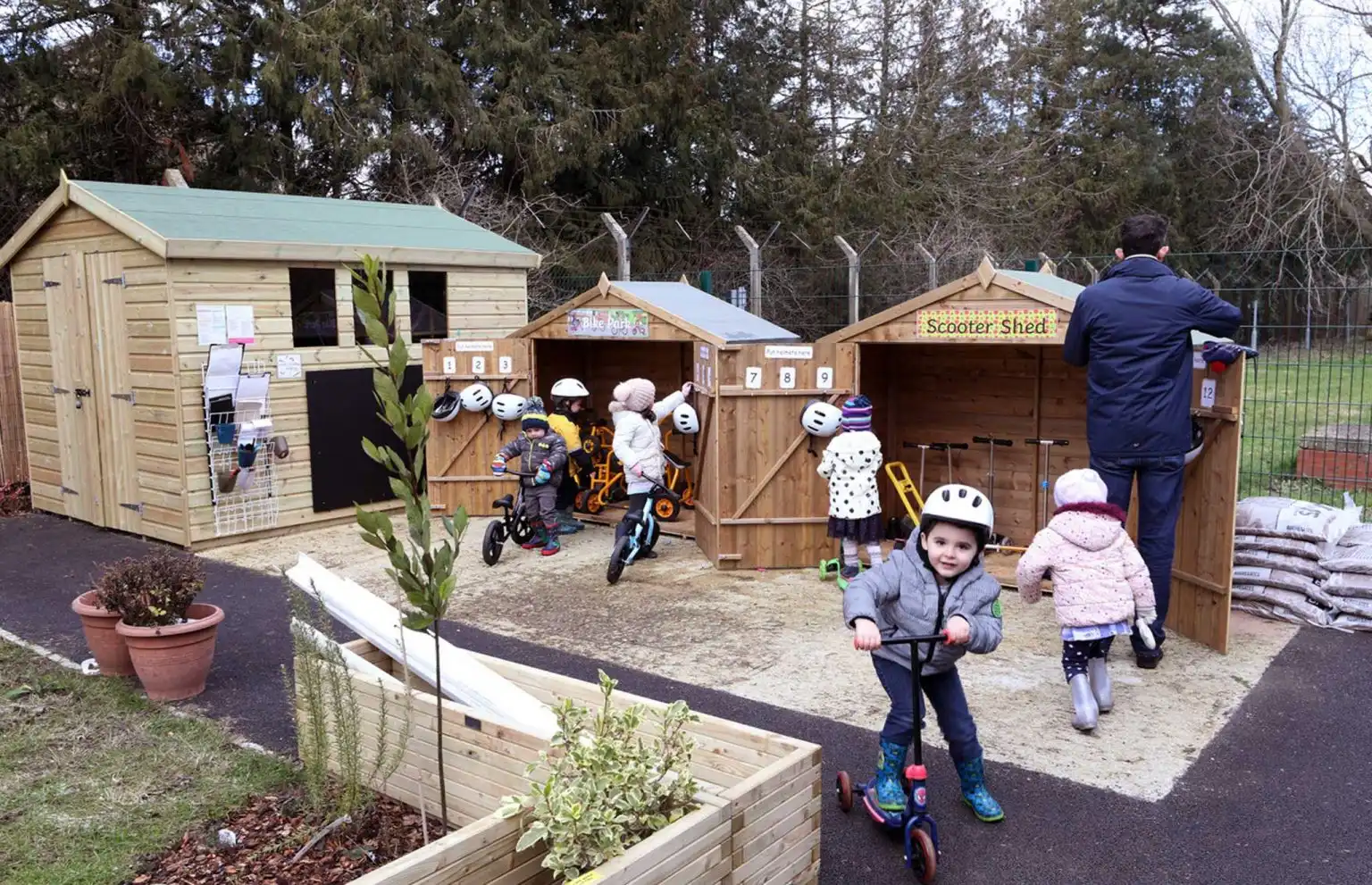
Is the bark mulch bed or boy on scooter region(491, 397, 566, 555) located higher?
boy on scooter region(491, 397, 566, 555)

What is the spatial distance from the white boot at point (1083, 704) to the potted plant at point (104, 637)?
4929mm

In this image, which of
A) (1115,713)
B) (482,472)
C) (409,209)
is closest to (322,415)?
(482,472)

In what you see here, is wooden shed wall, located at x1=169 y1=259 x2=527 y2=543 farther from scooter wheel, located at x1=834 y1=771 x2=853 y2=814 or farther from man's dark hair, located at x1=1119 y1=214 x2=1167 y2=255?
scooter wheel, located at x1=834 y1=771 x2=853 y2=814

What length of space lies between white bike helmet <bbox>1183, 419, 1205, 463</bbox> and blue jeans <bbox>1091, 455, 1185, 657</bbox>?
22cm

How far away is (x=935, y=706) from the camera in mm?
4246

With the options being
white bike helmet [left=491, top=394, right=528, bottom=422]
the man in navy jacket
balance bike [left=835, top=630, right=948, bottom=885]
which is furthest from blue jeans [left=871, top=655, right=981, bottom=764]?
white bike helmet [left=491, top=394, right=528, bottom=422]

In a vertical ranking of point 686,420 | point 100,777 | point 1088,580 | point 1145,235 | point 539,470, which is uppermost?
point 1145,235

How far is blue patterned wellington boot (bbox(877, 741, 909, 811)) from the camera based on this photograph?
4.18 m

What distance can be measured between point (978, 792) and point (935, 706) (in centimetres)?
40

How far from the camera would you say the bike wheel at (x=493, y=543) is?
8867 mm

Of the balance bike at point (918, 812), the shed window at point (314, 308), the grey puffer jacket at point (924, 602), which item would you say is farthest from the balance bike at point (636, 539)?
the balance bike at point (918, 812)

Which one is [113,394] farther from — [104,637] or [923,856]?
[923,856]

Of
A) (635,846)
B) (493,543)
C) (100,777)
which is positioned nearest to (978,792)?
(635,846)

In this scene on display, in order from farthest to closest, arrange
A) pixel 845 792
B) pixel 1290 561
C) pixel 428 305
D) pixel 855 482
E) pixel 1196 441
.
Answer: pixel 428 305
pixel 855 482
pixel 1290 561
pixel 1196 441
pixel 845 792
